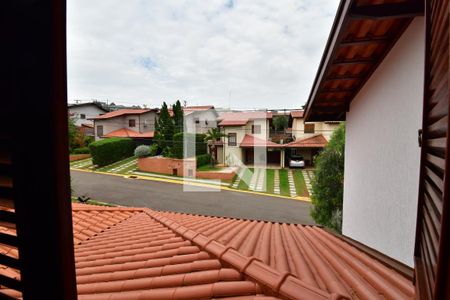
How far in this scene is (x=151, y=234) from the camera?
399 cm

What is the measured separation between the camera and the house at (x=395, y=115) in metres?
1.27

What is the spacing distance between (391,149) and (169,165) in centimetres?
2050

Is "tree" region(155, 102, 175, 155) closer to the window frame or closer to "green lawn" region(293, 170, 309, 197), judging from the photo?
the window frame

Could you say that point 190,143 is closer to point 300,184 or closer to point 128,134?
point 128,134

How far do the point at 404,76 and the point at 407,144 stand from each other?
0.91 metres

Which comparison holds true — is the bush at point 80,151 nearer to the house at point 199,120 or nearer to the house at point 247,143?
the house at point 199,120

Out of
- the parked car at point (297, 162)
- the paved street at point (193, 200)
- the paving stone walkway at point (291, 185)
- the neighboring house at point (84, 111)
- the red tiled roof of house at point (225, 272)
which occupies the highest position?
the neighboring house at point (84, 111)

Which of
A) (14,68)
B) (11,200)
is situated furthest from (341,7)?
(11,200)

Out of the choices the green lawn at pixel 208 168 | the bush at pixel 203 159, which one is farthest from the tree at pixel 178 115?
the green lawn at pixel 208 168

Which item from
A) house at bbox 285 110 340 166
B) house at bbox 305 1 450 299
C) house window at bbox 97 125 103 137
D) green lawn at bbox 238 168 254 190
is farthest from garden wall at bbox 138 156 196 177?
house at bbox 305 1 450 299

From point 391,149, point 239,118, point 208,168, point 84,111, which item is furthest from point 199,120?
point 391,149

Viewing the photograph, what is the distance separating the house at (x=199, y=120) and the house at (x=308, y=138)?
9.09 meters

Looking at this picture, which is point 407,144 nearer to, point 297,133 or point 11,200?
point 11,200

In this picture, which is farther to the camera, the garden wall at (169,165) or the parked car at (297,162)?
the parked car at (297,162)
